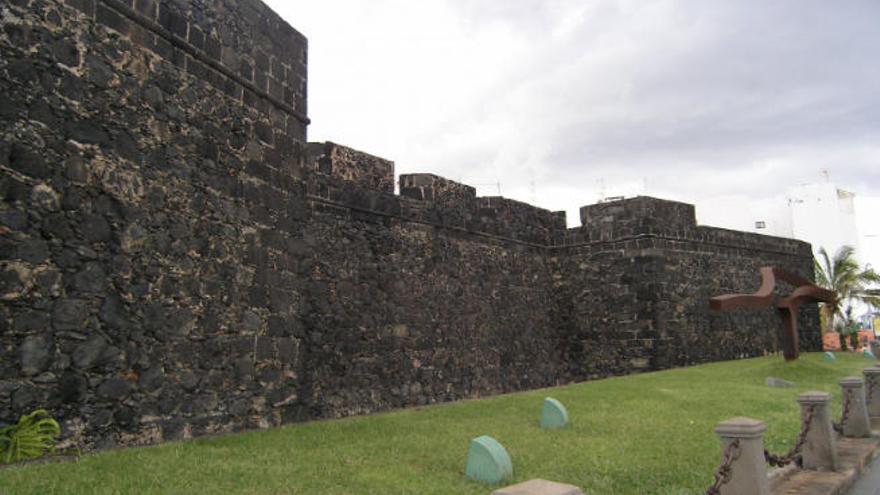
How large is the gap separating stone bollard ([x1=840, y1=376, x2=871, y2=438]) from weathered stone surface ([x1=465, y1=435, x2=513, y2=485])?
452 cm

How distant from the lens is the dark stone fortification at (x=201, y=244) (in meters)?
4.54

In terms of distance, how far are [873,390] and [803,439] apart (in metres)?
3.90

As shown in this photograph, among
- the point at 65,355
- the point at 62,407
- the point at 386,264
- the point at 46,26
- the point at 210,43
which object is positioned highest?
the point at 210,43

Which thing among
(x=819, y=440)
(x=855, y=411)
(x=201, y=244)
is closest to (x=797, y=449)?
(x=819, y=440)

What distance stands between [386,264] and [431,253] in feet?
4.07

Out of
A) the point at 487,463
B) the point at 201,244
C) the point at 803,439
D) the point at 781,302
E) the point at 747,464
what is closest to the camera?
the point at 747,464

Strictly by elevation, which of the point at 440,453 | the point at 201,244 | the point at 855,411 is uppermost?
the point at 201,244

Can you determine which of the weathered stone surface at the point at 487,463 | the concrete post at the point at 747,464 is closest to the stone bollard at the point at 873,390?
the concrete post at the point at 747,464

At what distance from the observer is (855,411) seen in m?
7.26

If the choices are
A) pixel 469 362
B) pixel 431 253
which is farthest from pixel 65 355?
pixel 469 362

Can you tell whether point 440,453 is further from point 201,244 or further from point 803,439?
point 803,439

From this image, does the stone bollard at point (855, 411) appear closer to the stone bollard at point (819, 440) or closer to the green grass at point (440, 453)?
the green grass at point (440, 453)

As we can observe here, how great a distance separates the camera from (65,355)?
4602mm

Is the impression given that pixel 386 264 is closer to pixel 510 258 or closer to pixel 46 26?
pixel 510 258
